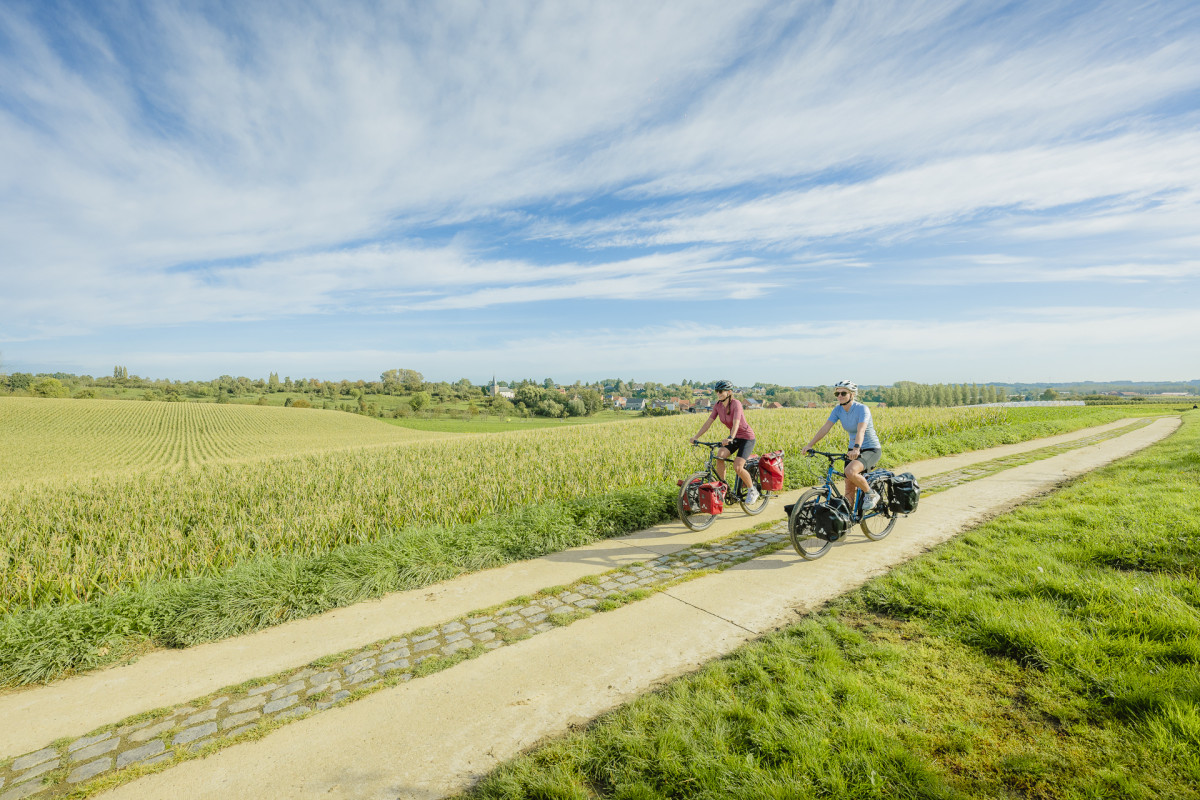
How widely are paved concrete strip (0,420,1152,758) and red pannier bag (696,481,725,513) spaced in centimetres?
102

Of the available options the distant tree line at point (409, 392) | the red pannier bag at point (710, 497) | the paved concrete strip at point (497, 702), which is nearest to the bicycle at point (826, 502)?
the paved concrete strip at point (497, 702)

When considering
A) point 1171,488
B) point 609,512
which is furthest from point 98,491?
point 1171,488

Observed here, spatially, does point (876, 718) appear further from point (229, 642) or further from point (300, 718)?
point (229, 642)

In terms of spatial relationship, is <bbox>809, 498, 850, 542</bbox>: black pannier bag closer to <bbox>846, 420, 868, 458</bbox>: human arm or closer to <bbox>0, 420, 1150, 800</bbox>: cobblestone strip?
<bbox>846, 420, 868, 458</bbox>: human arm

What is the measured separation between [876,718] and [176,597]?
6.92 metres

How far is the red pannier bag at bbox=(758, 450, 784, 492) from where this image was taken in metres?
8.74

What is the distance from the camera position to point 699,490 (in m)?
8.11

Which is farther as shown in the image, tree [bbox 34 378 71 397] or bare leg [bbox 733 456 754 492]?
tree [bbox 34 378 71 397]

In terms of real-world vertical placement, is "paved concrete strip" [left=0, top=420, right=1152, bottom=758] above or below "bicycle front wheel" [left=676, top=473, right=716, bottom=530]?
below

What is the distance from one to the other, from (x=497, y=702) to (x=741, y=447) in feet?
19.7

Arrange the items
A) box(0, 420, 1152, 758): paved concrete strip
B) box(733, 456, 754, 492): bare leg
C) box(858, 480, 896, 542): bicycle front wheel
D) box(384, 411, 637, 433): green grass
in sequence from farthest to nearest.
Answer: box(384, 411, 637, 433): green grass
box(733, 456, 754, 492): bare leg
box(858, 480, 896, 542): bicycle front wheel
box(0, 420, 1152, 758): paved concrete strip

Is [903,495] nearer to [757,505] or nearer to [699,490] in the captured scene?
[757,505]

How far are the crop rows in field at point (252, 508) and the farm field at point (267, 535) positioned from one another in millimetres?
35

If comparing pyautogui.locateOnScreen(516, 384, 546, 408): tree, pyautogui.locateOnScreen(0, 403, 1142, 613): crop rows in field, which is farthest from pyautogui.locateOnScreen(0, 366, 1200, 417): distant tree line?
pyautogui.locateOnScreen(0, 403, 1142, 613): crop rows in field
